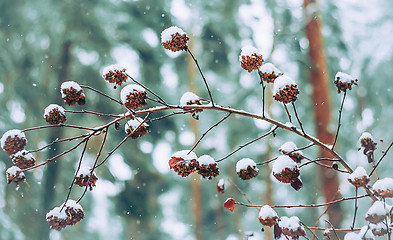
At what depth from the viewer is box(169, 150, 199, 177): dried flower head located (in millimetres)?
1110

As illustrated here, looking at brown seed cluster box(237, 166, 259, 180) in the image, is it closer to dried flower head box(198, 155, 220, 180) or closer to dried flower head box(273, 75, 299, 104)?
dried flower head box(198, 155, 220, 180)

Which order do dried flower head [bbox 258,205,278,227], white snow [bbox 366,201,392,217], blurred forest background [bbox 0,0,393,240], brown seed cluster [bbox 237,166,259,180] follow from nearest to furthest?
1. white snow [bbox 366,201,392,217]
2. dried flower head [bbox 258,205,278,227]
3. brown seed cluster [bbox 237,166,259,180]
4. blurred forest background [bbox 0,0,393,240]

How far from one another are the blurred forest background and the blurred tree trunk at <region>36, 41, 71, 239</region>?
0.01 meters

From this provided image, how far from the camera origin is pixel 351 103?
6887mm

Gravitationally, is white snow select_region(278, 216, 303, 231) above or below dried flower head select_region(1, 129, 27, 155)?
below

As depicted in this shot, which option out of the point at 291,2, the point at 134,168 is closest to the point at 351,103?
the point at 291,2

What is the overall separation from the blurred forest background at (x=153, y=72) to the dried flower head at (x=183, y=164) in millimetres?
4154

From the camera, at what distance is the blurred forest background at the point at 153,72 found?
5.80m

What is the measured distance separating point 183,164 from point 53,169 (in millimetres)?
5427

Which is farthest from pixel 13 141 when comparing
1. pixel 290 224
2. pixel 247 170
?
pixel 290 224

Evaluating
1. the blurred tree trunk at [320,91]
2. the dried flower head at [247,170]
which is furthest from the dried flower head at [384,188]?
the blurred tree trunk at [320,91]

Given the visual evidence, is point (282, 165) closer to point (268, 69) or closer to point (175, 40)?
point (268, 69)

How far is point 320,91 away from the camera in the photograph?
521 centimetres

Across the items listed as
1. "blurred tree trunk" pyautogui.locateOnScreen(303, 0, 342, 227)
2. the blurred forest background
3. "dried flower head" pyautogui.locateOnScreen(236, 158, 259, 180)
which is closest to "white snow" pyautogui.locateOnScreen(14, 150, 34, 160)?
"dried flower head" pyautogui.locateOnScreen(236, 158, 259, 180)
